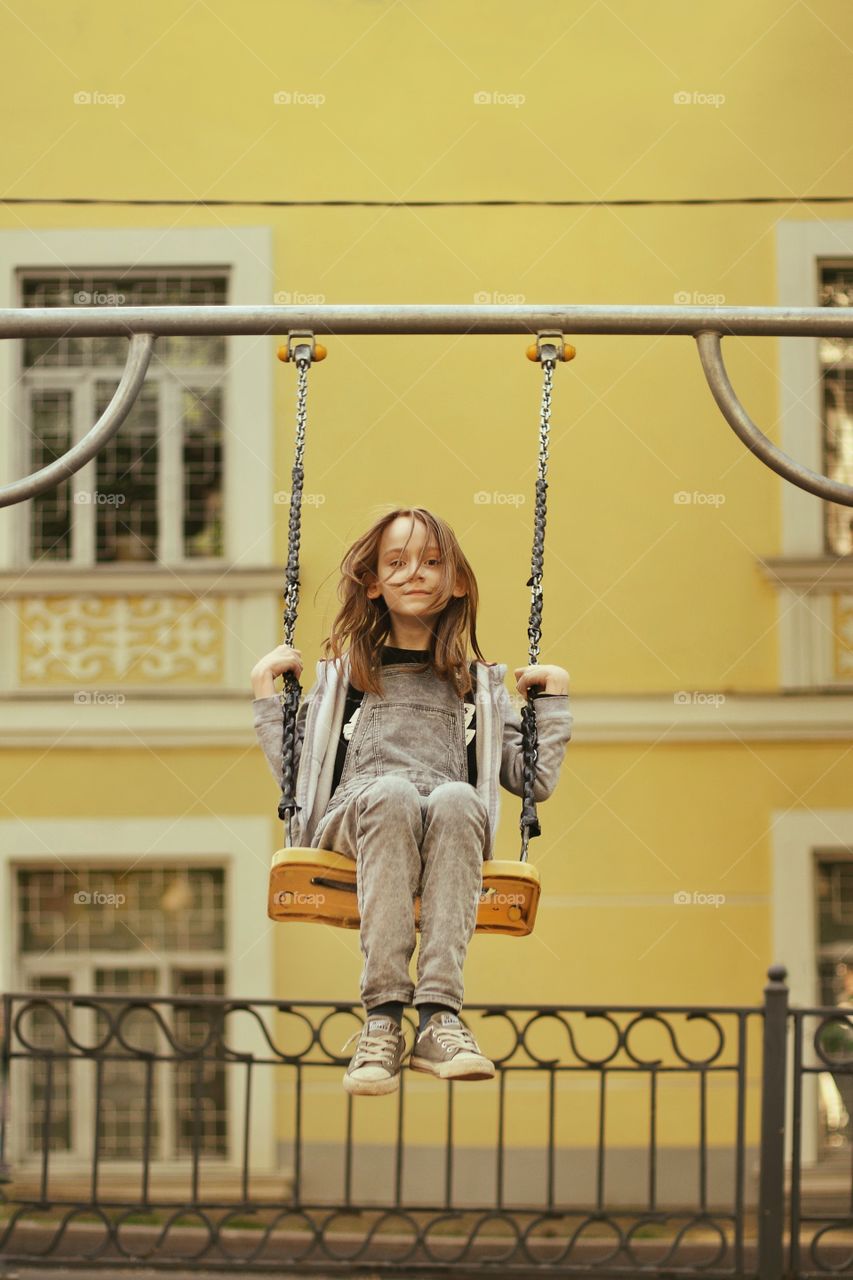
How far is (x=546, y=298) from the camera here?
7.51 metres

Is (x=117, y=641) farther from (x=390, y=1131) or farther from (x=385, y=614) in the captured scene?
(x=385, y=614)

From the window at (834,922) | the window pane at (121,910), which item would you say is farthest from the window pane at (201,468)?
the window at (834,922)

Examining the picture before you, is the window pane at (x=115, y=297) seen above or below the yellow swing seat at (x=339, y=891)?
above

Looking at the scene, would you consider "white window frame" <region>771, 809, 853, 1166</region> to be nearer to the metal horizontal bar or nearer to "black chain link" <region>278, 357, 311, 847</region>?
the metal horizontal bar

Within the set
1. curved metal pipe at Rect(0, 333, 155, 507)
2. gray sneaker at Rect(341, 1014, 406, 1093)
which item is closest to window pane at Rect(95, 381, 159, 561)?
curved metal pipe at Rect(0, 333, 155, 507)

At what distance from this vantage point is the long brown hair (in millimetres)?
3439

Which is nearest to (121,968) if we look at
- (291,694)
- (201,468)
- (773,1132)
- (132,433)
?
(201,468)

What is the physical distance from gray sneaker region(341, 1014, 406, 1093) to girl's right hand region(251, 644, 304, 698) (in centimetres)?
73

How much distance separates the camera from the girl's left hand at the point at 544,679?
341 cm

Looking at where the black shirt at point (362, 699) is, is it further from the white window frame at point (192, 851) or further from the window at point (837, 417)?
the window at point (837, 417)

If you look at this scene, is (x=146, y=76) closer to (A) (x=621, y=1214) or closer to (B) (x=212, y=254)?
(B) (x=212, y=254)

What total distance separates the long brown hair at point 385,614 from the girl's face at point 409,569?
0.04 feet

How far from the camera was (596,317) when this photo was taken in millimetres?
3635

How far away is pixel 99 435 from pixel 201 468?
4.22 meters
